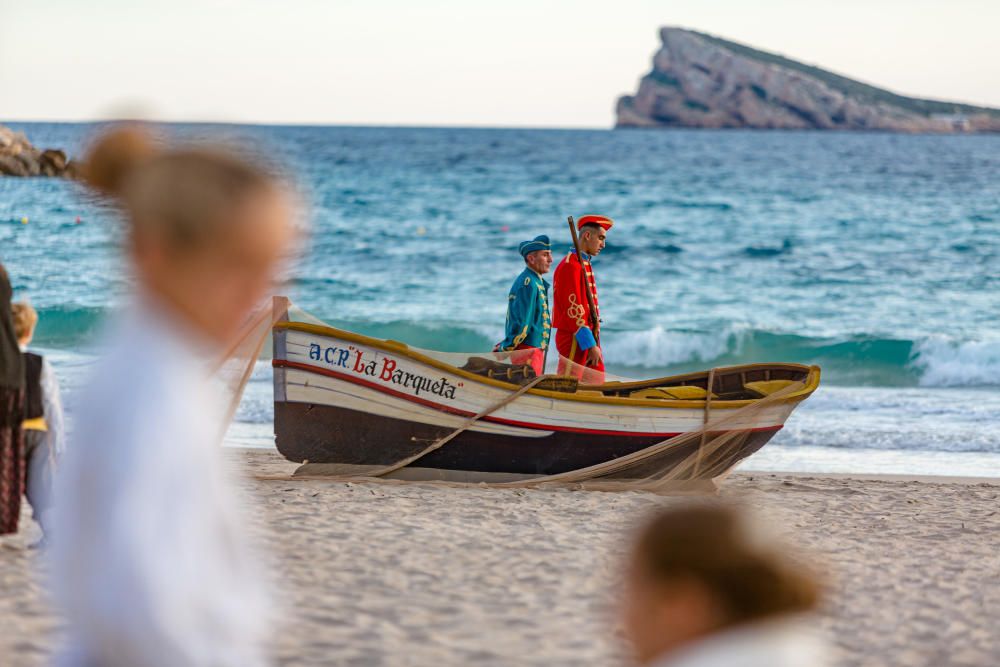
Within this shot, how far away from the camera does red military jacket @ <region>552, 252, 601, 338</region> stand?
8102 millimetres

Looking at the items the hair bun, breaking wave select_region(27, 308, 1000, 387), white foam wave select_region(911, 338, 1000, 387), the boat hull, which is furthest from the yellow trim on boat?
white foam wave select_region(911, 338, 1000, 387)

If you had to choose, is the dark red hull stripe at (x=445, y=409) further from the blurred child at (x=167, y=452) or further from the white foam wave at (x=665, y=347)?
the white foam wave at (x=665, y=347)

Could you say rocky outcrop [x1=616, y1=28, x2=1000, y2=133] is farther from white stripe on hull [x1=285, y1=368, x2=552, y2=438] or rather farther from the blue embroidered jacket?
white stripe on hull [x1=285, y1=368, x2=552, y2=438]

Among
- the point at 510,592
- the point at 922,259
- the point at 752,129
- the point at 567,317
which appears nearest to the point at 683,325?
the point at 922,259

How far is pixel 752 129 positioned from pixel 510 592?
110852 millimetres

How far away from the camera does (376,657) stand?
13.7 ft

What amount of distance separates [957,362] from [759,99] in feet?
317

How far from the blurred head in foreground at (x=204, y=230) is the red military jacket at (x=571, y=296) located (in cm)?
685

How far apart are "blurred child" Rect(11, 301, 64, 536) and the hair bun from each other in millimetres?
4068

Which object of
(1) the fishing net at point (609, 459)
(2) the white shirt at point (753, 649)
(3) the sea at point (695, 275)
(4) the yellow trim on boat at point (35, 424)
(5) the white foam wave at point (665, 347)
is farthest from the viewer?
(5) the white foam wave at point (665, 347)

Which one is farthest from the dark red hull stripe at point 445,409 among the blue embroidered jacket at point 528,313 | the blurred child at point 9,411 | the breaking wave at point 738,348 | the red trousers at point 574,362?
the breaking wave at point 738,348

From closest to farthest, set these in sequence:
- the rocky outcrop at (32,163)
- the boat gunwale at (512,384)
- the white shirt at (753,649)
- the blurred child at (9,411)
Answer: the white shirt at (753,649)
the blurred child at (9,411)
the boat gunwale at (512,384)
the rocky outcrop at (32,163)

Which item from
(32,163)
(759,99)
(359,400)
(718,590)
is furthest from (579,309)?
(759,99)

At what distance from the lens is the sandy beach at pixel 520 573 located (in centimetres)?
440
